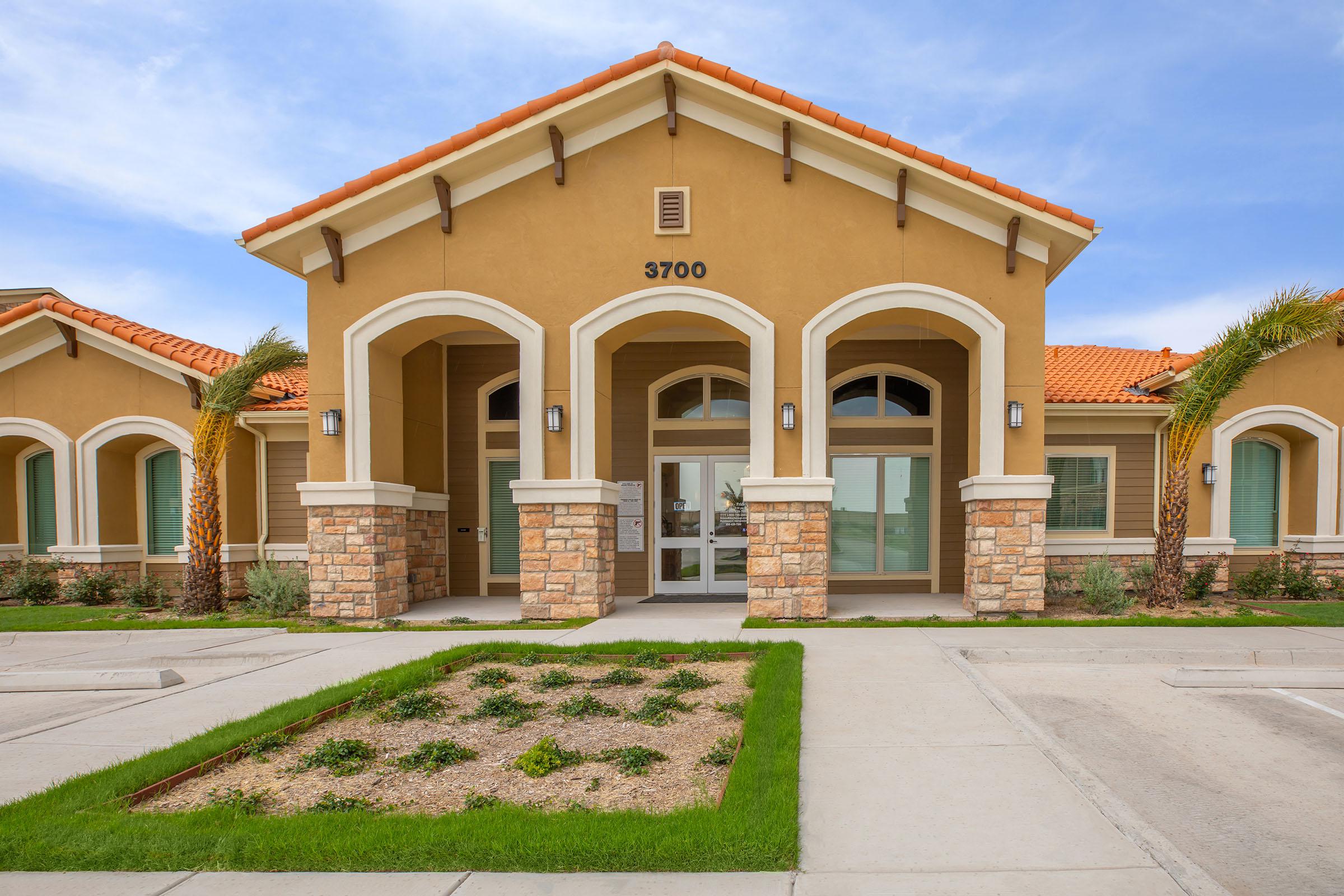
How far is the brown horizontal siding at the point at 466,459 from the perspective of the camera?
44.1 ft

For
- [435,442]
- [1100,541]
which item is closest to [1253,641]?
[1100,541]

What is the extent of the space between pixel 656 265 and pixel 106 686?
7.63 m

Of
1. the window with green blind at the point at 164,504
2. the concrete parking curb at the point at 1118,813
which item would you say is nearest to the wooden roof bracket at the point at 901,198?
the concrete parking curb at the point at 1118,813

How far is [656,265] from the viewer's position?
1053cm

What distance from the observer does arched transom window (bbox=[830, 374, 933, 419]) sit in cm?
1324

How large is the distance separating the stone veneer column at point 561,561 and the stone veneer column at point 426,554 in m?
2.38

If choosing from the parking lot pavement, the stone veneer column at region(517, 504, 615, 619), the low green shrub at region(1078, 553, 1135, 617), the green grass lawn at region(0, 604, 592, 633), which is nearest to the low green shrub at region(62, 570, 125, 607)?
the green grass lawn at region(0, 604, 592, 633)

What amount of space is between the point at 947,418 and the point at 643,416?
5059 millimetres

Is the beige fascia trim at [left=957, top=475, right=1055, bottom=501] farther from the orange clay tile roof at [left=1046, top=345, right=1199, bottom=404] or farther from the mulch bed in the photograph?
the mulch bed

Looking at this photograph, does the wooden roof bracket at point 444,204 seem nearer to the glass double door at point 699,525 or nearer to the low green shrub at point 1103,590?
the glass double door at point 699,525

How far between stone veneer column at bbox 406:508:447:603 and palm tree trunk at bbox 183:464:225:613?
2.81 metres

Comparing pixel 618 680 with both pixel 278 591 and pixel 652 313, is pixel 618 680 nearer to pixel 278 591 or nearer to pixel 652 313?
pixel 652 313

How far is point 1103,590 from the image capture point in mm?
10844

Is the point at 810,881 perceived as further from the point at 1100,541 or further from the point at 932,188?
the point at 1100,541
